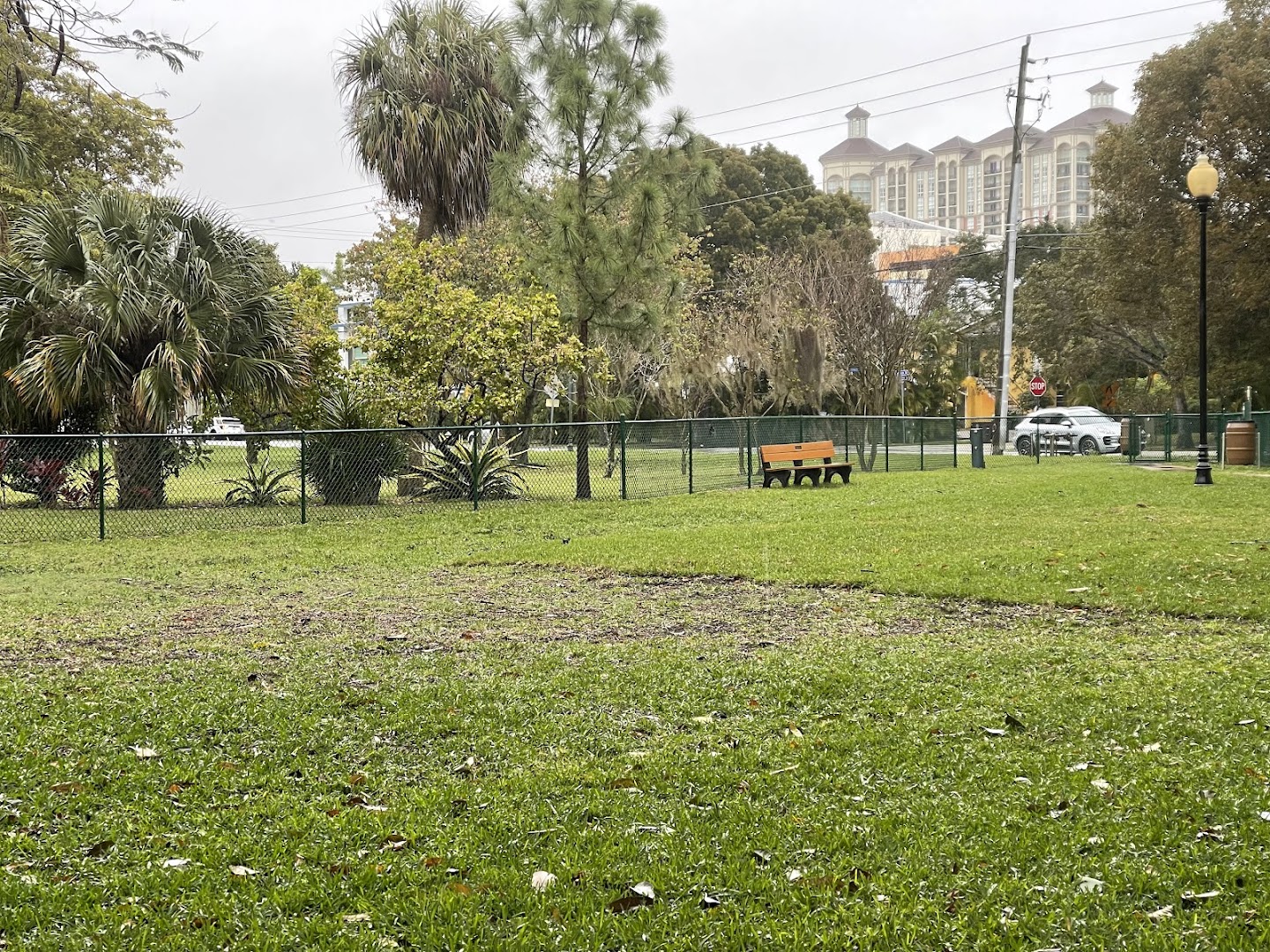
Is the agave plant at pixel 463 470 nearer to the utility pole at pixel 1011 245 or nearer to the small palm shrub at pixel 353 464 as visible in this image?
the small palm shrub at pixel 353 464

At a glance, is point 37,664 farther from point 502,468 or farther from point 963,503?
point 963,503

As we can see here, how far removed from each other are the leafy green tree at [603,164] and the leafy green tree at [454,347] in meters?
0.97

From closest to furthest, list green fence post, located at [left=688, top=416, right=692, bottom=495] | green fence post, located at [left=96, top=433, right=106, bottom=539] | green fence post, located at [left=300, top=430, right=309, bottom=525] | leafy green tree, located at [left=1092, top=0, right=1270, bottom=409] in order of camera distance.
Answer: green fence post, located at [left=96, top=433, right=106, bottom=539] → green fence post, located at [left=300, top=430, right=309, bottom=525] → green fence post, located at [left=688, top=416, right=692, bottom=495] → leafy green tree, located at [left=1092, top=0, right=1270, bottom=409]

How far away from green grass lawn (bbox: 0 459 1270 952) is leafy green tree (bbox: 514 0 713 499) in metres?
9.34

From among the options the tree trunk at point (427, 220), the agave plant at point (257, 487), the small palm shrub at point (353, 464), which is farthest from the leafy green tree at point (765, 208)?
the agave plant at point (257, 487)

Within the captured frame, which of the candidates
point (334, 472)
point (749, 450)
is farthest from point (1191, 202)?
point (334, 472)

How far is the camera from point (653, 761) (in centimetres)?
448

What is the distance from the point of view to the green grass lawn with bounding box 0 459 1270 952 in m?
3.15

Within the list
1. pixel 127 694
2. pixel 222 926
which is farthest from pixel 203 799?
pixel 127 694

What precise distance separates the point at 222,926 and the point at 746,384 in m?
34.9

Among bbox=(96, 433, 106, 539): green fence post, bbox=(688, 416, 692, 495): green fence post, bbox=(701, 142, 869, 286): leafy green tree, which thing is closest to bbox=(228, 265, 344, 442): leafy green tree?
bbox=(96, 433, 106, 539): green fence post

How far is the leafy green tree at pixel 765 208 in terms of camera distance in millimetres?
50875

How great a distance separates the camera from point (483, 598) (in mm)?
8914

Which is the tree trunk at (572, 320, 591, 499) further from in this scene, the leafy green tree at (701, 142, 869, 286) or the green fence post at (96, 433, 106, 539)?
the leafy green tree at (701, 142, 869, 286)
